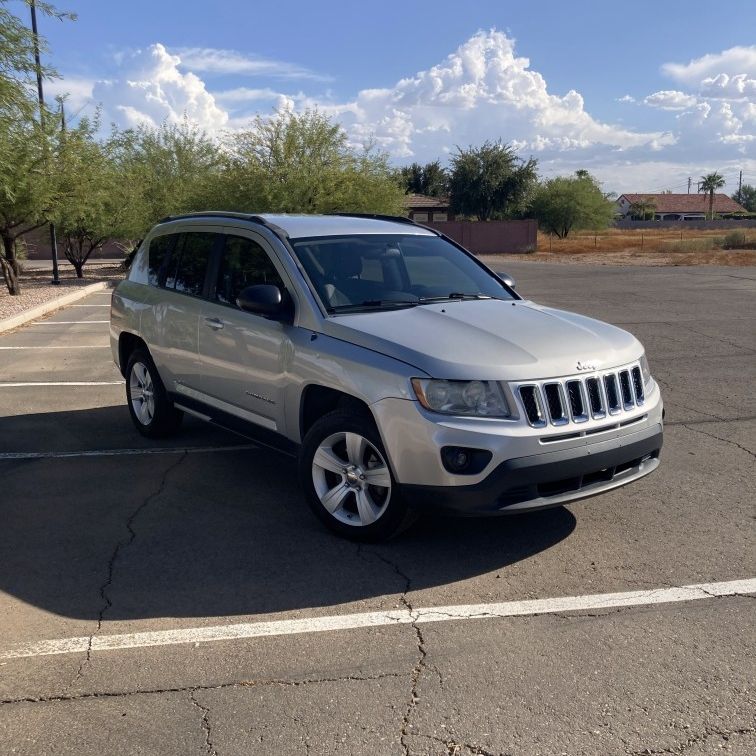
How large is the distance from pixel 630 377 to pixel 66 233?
1091 inches

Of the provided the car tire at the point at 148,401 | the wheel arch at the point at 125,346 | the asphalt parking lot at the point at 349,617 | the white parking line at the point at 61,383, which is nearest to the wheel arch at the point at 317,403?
the asphalt parking lot at the point at 349,617

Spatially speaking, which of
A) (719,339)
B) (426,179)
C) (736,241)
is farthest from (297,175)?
(426,179)

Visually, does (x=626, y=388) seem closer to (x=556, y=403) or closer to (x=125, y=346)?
(x=556, y=403)

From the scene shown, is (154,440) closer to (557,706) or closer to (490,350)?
(490,350)

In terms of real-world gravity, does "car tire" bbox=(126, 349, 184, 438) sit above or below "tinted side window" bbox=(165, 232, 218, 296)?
below

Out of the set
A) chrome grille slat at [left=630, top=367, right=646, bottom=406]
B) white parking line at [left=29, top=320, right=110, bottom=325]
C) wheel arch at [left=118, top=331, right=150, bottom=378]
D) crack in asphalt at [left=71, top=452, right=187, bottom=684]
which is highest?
chrome grille slat at [left=630, top=367, right=646, bottom=406]

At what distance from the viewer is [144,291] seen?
7.39 metres

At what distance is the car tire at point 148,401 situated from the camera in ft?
23.5

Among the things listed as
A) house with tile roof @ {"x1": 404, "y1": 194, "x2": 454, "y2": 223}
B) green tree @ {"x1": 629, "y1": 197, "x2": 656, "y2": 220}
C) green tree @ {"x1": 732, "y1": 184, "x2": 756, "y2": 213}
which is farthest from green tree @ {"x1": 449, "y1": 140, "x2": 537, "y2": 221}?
green tree @ {"x1": 732, "y1": 184, "x2": 756, "y2": 213}

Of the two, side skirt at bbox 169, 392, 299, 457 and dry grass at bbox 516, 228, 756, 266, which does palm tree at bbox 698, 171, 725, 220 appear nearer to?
dry grass at bbox 516, 228, 756, 266

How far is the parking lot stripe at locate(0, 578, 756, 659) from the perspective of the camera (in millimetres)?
3865

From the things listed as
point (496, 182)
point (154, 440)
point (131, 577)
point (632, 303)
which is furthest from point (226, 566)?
point (496, 182)

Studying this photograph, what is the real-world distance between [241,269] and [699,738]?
4.26m

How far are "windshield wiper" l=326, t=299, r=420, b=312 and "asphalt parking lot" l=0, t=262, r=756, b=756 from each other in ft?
Answer: 4.43
